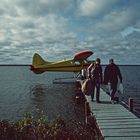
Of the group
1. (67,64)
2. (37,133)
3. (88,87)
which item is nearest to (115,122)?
(37,133)

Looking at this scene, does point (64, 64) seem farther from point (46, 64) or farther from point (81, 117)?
point (81, 117)

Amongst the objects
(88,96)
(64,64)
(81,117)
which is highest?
(64,64)

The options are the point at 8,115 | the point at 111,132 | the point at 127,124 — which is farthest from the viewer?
the point at 8,115

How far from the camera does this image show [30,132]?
27.5 feet

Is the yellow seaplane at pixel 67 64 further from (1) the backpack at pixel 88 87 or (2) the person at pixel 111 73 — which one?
(2) the person at pixel 111 73

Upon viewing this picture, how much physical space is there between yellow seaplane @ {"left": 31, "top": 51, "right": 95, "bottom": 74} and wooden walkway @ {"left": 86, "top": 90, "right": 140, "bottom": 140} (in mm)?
19945

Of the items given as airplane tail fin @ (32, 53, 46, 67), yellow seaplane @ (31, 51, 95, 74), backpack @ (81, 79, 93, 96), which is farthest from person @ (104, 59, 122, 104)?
airplane tail fin @ (32, 53, 46, 67)

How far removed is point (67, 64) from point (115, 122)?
2668 cm

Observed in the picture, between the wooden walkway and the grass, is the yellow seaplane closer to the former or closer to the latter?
the wooden walkway

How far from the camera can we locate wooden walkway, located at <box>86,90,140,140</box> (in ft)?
27.9

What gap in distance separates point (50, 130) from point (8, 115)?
37.8 ft

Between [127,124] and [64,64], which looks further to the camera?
[64,64]

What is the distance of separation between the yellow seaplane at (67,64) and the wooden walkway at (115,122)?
1994 centimetres

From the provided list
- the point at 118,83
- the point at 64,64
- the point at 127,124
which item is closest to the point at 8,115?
the point at 118,83
